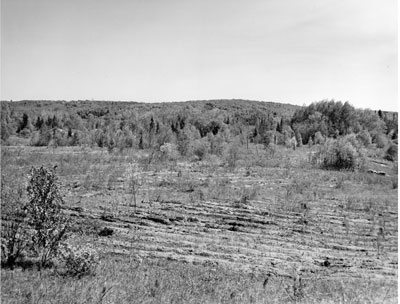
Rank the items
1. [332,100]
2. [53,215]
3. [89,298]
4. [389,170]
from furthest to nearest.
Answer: [332,100] < [389,170] < [53,215] < [89,298]

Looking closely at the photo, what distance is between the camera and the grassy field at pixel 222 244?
20.3 feet

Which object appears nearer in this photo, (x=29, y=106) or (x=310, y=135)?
(x=310, y=135)

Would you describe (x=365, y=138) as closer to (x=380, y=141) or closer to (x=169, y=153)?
(x=380, y=141)

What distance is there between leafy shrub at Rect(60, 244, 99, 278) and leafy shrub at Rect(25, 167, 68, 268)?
0.35 m

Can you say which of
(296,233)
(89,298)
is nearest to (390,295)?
(296,233)

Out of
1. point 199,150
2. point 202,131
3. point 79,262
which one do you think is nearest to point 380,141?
point 202,131

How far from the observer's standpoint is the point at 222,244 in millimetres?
9914

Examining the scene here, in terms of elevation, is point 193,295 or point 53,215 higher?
point 53,215

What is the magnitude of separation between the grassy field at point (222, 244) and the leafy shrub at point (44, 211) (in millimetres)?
537

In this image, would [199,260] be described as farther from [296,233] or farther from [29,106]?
[29,106]

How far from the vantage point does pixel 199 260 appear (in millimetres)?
8625

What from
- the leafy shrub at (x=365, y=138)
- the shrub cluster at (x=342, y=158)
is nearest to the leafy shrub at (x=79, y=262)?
the shrub cluster at (x=342, y=158)

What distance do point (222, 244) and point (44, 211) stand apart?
4.76 m

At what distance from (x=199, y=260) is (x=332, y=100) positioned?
54.6m
